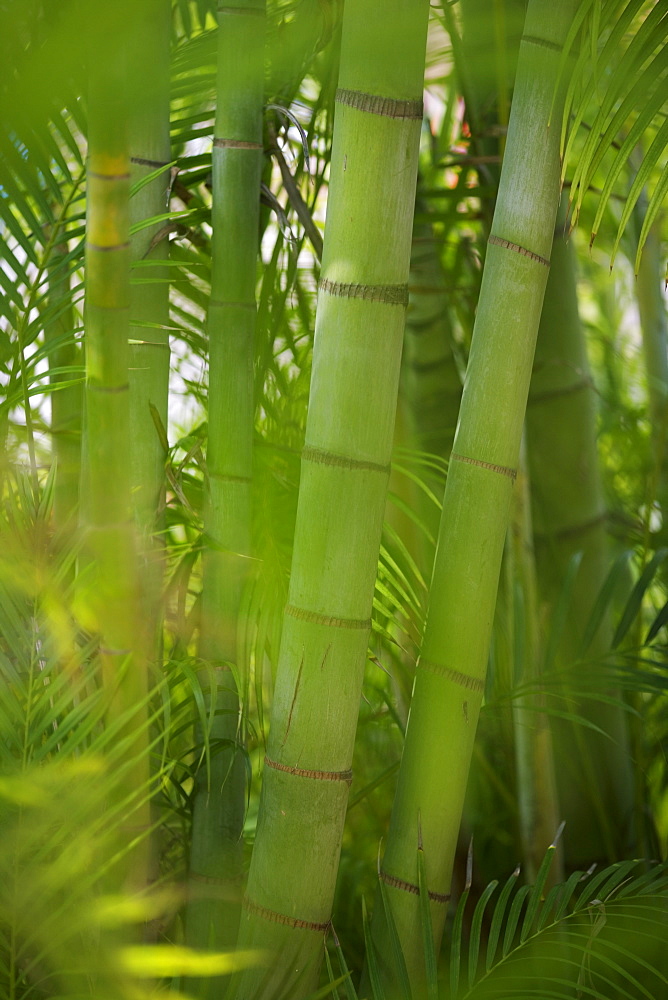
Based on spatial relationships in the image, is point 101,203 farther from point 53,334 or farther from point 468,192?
point 468,192

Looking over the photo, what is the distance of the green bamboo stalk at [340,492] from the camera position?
1.64 feet

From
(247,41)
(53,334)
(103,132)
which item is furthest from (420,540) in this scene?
(103,132)

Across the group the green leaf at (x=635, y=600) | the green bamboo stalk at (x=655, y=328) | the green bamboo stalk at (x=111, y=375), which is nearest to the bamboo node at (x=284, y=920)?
the green bamboo stalk at (x=111, y=375)

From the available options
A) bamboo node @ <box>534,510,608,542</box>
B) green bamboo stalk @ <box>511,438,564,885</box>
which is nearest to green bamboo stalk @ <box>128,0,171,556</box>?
green bamboo stalk @ <box>511,438,564,885</box>

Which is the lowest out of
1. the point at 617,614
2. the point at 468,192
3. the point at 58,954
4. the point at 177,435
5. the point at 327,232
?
the point at 58,954

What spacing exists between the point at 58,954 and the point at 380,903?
0.23 m

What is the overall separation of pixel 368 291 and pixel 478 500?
6.4 inches

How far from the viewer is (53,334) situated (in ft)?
2.45

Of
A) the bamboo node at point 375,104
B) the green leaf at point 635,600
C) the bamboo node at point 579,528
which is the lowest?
the green leaf at point 635,600

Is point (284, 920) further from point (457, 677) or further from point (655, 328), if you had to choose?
point (655, 328)

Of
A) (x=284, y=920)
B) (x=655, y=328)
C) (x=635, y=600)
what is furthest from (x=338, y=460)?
(x=655, y=328)

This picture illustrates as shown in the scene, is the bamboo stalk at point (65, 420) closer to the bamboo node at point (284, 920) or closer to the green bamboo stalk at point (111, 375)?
the green bamboo stalk at point (111, 375)

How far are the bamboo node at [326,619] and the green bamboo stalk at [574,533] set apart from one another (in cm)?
44

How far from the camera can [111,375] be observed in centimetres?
42
